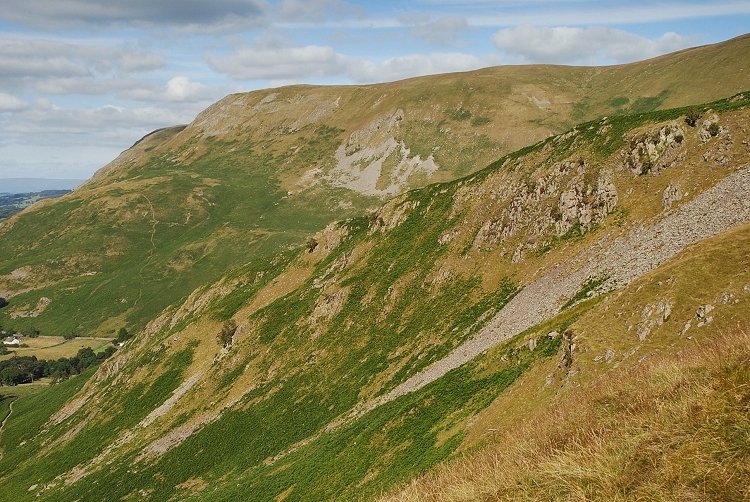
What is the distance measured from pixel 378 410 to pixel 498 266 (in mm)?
26487

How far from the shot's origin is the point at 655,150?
62062 millimetres

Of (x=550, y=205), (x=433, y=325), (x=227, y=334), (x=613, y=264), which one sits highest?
(x=550, y=205)

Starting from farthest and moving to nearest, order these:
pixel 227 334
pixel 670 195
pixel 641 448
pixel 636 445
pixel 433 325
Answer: pixel 227 334 < pixel 433 325 < pixel 670 195 < pixel 636 445 < pixel 641 448

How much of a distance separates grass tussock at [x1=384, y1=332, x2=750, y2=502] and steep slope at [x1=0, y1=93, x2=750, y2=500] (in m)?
14.7

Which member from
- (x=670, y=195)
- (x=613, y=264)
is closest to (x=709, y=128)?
(x=670, y=195)

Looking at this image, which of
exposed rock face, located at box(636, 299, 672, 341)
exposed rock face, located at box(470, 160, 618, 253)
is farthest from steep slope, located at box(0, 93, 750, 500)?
exposed rock face, located at box(470, 160, 618, 253)

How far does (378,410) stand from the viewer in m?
53.7

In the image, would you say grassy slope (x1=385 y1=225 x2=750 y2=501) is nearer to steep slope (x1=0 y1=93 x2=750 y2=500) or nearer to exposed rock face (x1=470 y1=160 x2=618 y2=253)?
steep slope (x1=0 y1=93 x2=750 y2=500)

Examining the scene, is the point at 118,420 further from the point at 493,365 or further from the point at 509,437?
the point at 509,437

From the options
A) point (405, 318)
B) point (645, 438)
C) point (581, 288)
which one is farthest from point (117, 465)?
point (645, 438)

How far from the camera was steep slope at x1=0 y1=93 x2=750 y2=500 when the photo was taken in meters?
37.0

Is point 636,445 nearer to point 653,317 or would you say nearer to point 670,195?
point 653,317

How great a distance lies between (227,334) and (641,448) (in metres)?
94.7

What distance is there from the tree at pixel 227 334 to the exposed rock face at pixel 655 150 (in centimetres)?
7472
